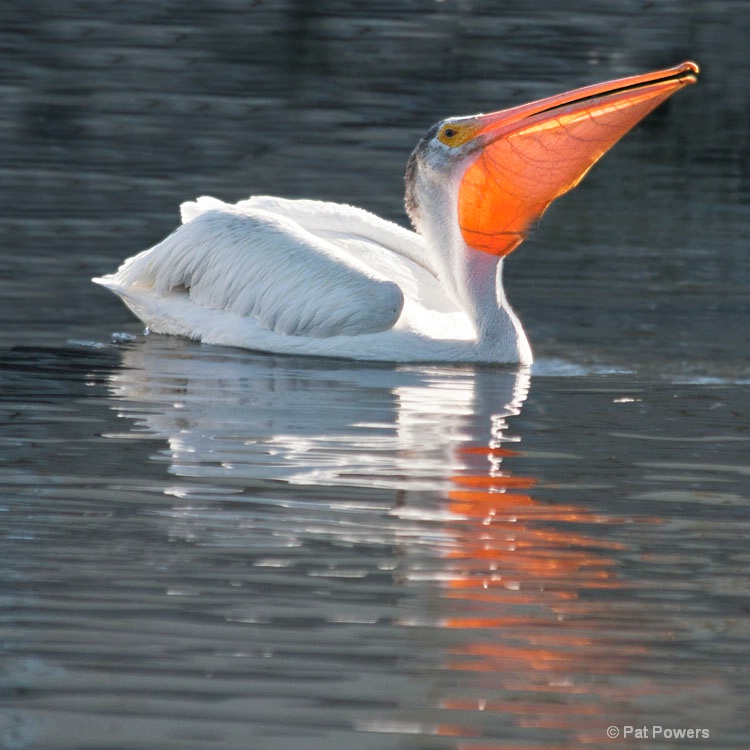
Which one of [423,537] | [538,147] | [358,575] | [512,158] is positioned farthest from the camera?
[512,158]

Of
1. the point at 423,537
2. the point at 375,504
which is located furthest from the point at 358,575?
the point at 375,504

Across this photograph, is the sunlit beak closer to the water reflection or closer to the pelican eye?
the pelican eye

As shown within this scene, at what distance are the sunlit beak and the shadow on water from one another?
1.21 m

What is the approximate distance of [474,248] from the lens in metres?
7.08

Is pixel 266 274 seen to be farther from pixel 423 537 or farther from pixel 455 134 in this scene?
pixel 423 537

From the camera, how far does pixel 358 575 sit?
363cm

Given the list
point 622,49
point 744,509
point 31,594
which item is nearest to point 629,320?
point 744,509

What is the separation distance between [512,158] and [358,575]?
3440 millimetres

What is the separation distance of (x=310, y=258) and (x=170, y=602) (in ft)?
11.5

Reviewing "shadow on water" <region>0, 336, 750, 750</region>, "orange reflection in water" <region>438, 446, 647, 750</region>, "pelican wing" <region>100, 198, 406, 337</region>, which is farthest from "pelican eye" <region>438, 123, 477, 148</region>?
"orange reflection in water" <region>438, 446, 647, 750</region>

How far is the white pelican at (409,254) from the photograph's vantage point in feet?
21.7

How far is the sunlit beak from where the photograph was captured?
6426 millimetres

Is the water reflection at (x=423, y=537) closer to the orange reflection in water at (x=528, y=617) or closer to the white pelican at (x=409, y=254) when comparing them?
the orange reflection in water at (x=528, y=617)

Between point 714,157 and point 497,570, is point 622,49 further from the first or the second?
point 497,570
